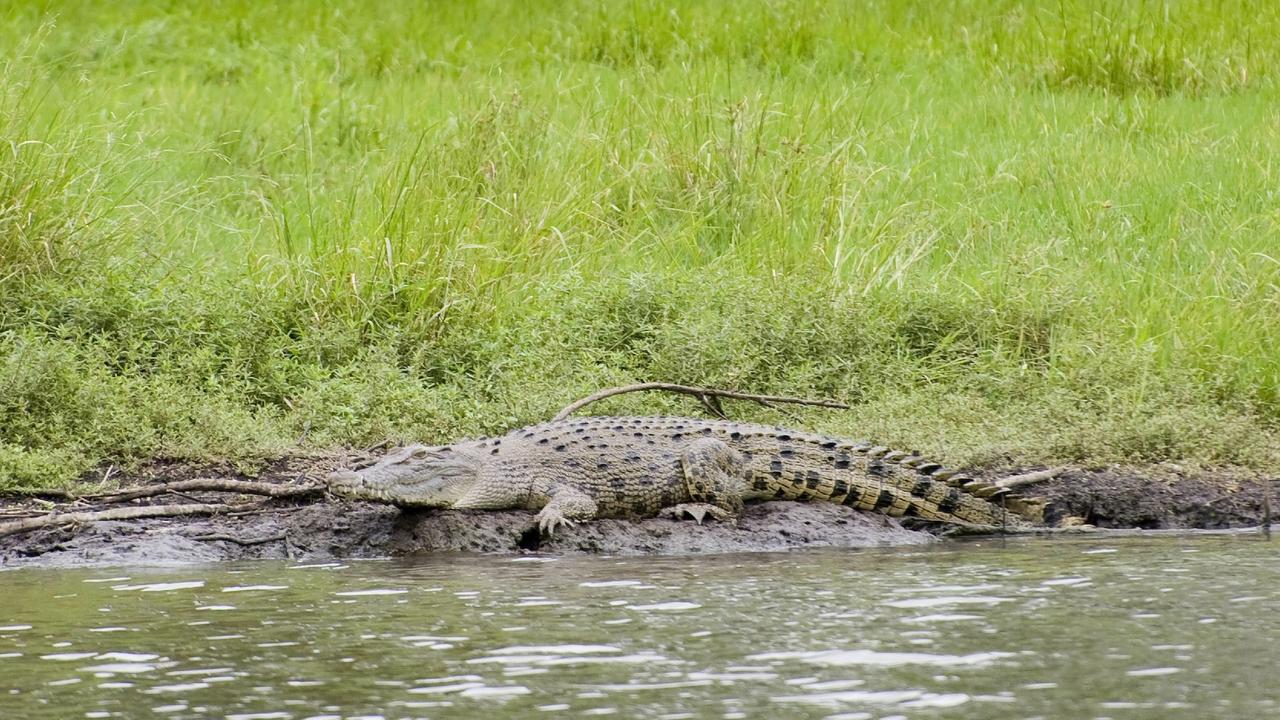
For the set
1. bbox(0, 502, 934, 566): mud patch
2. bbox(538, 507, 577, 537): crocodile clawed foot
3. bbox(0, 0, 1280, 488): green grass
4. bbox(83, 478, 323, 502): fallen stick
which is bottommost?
bbox(0, 502, 934, 566): mud patch

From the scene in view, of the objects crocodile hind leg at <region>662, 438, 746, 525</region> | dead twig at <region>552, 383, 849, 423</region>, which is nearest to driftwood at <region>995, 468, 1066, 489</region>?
crocodile hind leg at <region>662, 438, 746, 525</region>

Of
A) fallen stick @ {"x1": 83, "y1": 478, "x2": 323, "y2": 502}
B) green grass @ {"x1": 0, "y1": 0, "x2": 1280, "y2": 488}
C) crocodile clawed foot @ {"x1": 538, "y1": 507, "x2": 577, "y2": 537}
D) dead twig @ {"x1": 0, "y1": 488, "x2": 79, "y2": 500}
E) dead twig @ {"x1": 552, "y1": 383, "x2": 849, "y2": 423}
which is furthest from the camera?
green grass @ {"x1": 0, "y1": 0, "x2": 1280, "y2": 488}

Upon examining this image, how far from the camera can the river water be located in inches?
153

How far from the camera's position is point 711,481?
6.60 m

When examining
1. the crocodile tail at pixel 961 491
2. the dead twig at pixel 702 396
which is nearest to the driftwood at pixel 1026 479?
the crocodile tail at pixel 961 491

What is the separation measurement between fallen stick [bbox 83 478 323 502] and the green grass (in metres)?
0.53

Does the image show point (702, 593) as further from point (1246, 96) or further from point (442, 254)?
point (1246, 96)

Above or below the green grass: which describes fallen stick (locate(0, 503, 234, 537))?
below

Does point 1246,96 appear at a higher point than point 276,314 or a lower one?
higher

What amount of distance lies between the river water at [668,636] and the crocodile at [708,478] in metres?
0.49

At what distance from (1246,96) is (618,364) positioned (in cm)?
750

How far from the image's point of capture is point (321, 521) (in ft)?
21.2

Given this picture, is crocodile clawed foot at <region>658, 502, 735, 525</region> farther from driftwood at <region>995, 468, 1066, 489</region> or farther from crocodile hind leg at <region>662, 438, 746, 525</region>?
driftwood at <region>995, 468, 1066, 489</region>

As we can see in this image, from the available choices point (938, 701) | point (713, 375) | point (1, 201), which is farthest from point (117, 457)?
point (938, 701)
